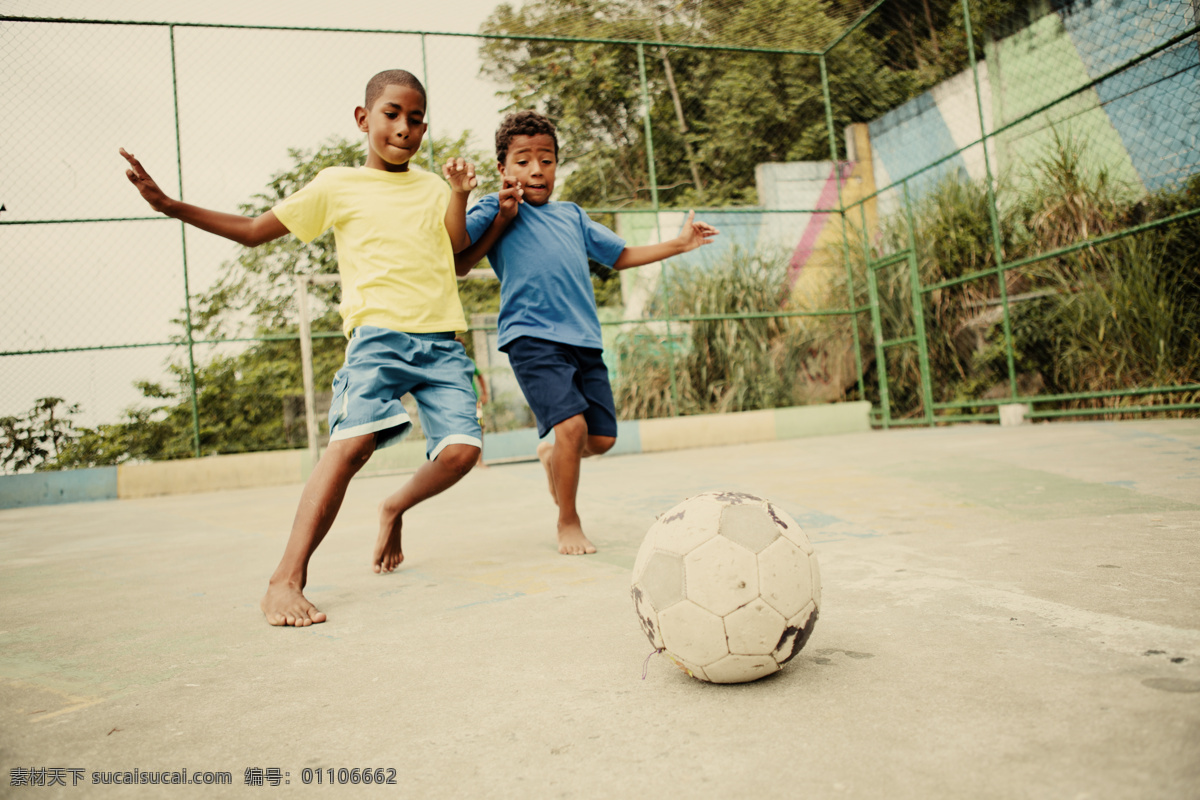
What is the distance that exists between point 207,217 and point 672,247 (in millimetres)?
1711

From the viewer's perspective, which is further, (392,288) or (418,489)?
(418,489)

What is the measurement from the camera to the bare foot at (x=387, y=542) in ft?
8.85

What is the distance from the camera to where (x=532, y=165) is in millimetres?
3092

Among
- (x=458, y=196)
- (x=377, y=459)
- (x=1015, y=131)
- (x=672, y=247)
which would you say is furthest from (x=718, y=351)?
(x=458, y=196)

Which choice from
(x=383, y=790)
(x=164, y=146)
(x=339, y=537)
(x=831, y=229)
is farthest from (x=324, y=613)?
(x=831, y=229)

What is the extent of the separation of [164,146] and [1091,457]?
7971mm

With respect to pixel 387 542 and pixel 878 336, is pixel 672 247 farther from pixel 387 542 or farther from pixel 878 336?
pixel 878 336

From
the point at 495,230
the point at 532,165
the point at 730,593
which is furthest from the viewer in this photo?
the point at 532,165

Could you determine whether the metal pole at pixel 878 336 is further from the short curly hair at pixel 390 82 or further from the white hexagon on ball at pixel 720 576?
the white hexagon on ball at pixel 720 576

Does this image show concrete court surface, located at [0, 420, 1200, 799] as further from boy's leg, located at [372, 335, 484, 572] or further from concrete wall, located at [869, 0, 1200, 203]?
concrete wall, located at [869, 0, 1200, 203]

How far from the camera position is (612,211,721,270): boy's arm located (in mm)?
3123

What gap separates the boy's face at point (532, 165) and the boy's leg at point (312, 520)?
1308 millimetres

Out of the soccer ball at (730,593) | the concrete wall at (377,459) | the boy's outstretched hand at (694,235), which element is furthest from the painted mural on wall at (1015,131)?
the soccer ball at (730,593)

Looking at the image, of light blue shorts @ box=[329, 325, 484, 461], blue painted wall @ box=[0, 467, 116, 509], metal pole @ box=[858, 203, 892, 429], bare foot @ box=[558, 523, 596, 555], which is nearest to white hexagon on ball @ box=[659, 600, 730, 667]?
light blue shorts @ box=[329, 325, 484, 461]
